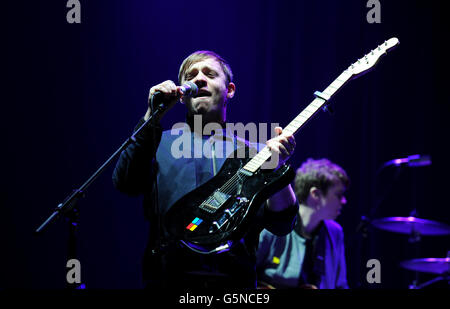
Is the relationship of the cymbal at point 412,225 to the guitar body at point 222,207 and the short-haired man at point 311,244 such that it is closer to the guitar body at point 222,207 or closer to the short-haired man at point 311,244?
the short-haired man at point 311,244

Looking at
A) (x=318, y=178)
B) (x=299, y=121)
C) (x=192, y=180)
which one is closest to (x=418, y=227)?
(x=318, y=178)

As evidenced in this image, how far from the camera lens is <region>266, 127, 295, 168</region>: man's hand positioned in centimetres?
195

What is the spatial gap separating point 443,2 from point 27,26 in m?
4.30

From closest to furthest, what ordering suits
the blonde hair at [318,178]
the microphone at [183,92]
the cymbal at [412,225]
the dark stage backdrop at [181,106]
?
the microphone at [183,92] < the dark stage backdrop at [181,106] < the blonde hair at [318,178] < the cymbal at [412,225]

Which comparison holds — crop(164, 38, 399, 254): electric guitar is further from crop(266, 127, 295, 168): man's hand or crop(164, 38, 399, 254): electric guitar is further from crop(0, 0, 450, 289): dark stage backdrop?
crop(0, 0, 450, 289): dark stage backdrop

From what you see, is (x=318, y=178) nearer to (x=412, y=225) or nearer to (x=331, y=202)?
(x=331, y=202)

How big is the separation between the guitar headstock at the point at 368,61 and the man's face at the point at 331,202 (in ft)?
5.32

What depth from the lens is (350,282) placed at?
4773 mm

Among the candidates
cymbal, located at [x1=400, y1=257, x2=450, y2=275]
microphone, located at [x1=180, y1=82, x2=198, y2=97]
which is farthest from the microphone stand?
cymbal, located at [x1=400, y1=257, x2=450, y2=275]

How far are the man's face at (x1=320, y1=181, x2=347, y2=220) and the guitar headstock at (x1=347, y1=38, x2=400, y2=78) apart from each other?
162 cm

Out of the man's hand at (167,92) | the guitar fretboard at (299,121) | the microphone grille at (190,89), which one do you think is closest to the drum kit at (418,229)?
the guitar fretboard at (299,121)

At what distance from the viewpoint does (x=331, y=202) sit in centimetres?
383

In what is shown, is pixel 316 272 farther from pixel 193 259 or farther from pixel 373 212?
pixel 193 259

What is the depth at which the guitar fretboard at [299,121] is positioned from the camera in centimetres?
200
